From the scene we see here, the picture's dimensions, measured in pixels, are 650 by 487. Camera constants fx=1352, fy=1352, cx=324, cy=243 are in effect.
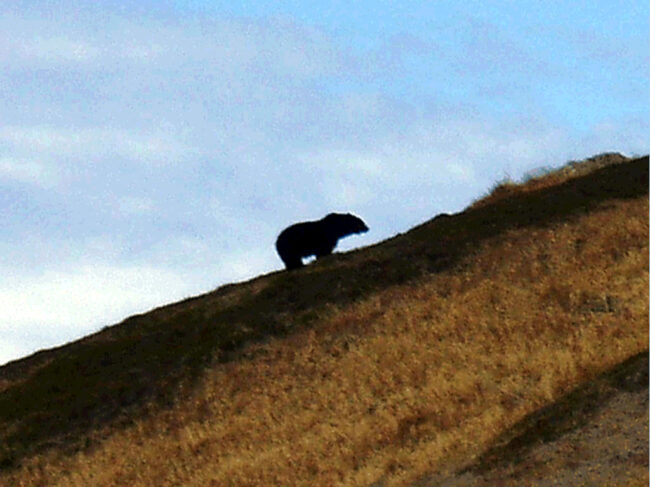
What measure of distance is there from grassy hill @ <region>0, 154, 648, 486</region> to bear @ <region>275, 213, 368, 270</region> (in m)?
0.63

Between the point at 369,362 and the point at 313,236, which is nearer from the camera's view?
the point at 369,362

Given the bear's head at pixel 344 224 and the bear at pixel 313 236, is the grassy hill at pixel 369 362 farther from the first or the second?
the bear's head at pixel 344 224

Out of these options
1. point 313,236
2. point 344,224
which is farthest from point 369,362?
point 344,224

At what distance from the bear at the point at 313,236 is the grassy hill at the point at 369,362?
63 cm

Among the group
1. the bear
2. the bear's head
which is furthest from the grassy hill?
the bear's head

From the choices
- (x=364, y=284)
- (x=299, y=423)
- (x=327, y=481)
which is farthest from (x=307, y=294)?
(x=327, y=481)

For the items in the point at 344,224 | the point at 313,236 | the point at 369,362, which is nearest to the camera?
the point at 369,362

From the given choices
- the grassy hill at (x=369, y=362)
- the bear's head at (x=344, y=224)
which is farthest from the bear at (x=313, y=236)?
the grassy hill at (x=369, y=362)

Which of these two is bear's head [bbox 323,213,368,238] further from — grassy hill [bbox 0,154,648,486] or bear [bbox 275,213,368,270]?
grassy hill [bbox 0,154,648,486]

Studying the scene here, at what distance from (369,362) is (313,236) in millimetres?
10899

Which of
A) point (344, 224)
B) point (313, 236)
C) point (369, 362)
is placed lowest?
point (369, 362)

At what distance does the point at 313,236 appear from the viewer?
45750 millimetres

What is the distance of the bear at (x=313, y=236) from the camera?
149ft

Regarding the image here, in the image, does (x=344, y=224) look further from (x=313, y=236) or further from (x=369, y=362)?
(x=369, y=362)
